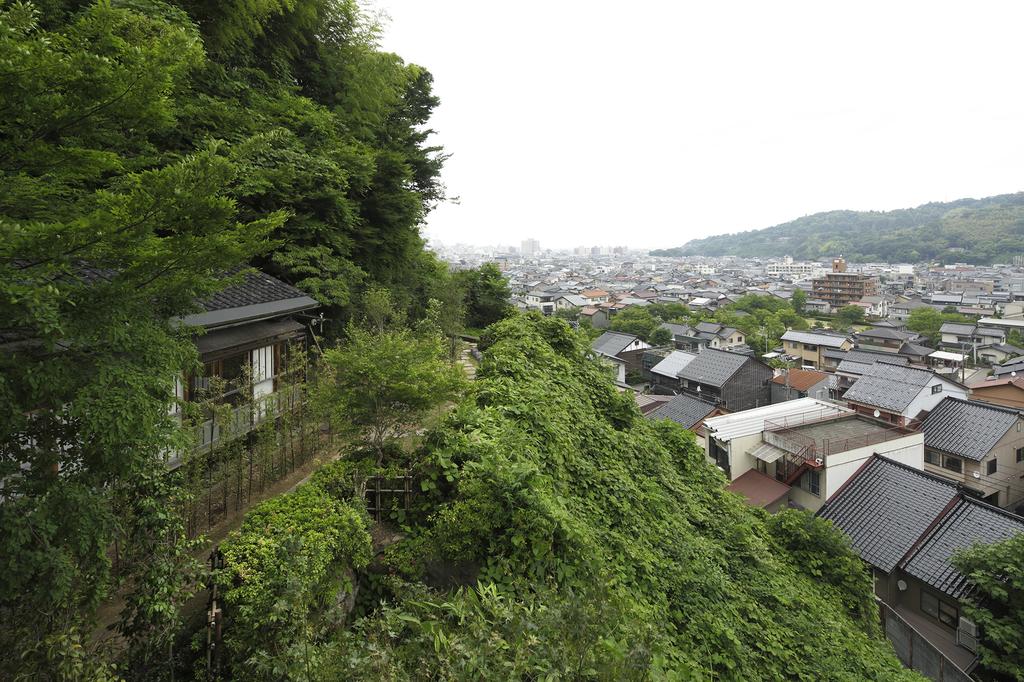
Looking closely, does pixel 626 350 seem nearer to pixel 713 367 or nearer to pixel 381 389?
pixel 713 367

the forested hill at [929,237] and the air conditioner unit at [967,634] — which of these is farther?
the forested hill at [929,237]

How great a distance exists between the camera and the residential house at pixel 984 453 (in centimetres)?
1878

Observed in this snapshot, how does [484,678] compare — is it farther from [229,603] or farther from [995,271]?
[995,271]

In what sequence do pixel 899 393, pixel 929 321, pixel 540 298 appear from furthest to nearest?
pixel 540 298 < pixel 929 321 < pixel 899 393

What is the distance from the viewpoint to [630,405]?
33.6 ft

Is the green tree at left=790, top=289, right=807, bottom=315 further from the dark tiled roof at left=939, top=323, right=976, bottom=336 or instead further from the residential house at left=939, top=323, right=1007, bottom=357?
the residential house at left=939, top=323, right=1007, bottom=357

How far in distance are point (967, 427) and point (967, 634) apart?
12221 mm

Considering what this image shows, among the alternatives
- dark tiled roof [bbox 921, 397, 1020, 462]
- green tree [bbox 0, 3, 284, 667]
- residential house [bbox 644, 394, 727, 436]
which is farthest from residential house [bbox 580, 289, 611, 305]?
green tree [bbox 0, 3, 284, 667]

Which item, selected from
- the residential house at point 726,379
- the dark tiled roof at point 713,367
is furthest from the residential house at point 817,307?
the dark tiled roof at point 713,367

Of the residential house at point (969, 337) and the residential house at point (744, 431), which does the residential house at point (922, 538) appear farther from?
the residential house at point (969, 337)

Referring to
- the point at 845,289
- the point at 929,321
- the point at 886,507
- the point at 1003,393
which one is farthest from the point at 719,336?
the point at 845,289

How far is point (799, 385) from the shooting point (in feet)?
108

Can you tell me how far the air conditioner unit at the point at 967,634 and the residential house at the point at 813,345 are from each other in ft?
116

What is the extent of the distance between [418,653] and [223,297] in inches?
278
